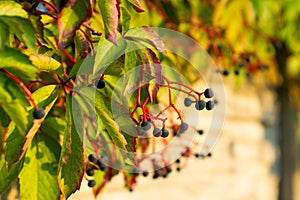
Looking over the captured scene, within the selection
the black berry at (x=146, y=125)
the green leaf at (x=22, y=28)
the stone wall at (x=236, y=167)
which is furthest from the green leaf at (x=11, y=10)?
the stone wall at (x=236, y=167)

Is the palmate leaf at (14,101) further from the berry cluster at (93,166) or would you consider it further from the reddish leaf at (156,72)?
the berry cluster at (93,166)

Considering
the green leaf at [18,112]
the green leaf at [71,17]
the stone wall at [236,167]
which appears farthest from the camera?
the stone wall at [236,167]

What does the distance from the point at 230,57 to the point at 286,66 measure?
4.46ft

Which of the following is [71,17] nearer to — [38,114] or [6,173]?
[38,114]

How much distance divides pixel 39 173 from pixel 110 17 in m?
0.35

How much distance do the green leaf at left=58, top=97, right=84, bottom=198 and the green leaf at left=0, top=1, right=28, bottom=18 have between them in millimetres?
165

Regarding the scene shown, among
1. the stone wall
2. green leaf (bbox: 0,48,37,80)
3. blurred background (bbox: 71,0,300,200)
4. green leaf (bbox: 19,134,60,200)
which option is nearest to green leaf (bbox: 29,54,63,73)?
green leaf (bbox: 0,48,37,80)

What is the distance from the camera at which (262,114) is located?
9.31 feet

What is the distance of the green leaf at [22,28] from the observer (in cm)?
70

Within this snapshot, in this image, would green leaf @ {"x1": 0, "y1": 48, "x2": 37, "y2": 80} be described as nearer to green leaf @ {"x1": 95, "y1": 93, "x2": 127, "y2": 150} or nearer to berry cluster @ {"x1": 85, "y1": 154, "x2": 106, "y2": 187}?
green leaf @ {"x1": 95, "y1": 93, "x2": 127, "y2": 150}

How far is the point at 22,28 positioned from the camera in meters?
0.70

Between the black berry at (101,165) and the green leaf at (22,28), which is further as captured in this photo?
the black berry at (101,165)

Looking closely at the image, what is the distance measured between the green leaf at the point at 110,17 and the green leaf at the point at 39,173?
12.2 inches

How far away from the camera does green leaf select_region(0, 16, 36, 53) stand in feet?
2.30
